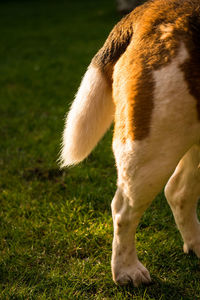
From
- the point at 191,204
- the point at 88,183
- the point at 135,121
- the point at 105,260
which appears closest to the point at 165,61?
the point at 135,121

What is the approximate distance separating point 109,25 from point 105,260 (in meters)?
8.76

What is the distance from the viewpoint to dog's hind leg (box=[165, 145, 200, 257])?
2604 mm

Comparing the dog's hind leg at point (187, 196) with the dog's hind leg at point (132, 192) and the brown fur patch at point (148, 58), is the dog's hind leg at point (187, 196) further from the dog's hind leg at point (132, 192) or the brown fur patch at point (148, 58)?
the brown fur patch at point (148, 58)

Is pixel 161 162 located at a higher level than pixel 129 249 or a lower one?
higher

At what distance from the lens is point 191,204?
2664mm

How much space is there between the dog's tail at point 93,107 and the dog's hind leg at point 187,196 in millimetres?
585

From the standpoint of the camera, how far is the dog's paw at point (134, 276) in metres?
2.42

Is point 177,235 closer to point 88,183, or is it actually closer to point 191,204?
point 191,204

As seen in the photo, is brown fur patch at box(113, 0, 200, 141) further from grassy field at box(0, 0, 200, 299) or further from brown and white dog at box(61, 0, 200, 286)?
grassy field at box(0, 0, 200, 299)

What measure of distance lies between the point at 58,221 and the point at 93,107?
1086 millimetres

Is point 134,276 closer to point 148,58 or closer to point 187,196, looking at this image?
point 187,196

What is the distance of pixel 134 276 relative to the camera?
2412mm

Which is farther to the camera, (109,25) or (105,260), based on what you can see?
(109,25)

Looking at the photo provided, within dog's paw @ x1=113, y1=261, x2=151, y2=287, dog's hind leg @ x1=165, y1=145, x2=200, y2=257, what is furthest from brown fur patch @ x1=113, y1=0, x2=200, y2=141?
dog's paw @ x1=113, y1=261, x2=151, y2=287
